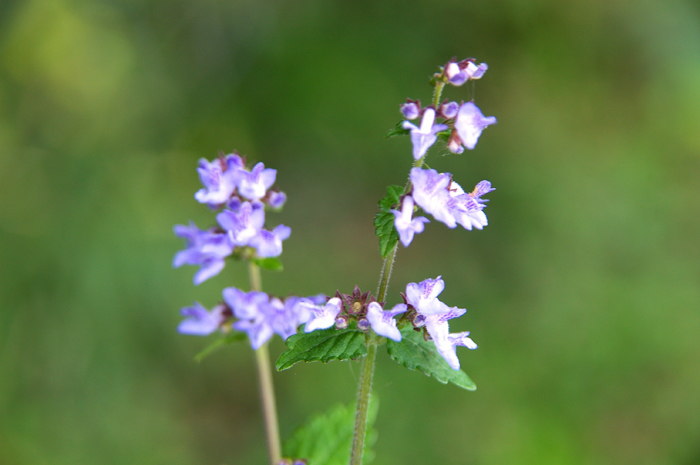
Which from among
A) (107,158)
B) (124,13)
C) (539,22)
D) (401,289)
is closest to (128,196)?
(107,158)

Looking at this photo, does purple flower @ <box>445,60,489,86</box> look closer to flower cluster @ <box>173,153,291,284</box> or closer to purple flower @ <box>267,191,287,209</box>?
flower cluster @ <box>173,153,291,284</box>

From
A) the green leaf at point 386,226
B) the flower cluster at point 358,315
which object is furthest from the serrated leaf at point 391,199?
the flower cluster at point 358,315

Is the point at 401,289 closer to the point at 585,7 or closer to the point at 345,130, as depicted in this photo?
the point at 345,130

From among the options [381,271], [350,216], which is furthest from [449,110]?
[350,216]

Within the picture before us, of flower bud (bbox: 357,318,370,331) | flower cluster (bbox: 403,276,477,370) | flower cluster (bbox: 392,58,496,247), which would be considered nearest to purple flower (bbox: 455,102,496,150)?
flower cluster (bbox: 392,58,496,247)

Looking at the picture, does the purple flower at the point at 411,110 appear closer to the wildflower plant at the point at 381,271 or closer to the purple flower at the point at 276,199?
the wildflower plant at the point at 381,271
